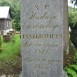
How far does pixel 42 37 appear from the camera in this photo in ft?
23.8

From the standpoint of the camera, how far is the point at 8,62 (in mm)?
13938

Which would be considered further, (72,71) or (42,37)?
(72,71)

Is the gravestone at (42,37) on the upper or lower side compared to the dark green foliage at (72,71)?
upper

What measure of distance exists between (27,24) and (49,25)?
0.57 metres

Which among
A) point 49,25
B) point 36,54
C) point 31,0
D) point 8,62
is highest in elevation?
point 31,0

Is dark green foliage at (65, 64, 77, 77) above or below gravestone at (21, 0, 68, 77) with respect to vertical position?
below

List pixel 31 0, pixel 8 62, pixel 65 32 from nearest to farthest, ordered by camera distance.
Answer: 1. pixel 31 0
2. pixel 8 62
3. pixel 65 32

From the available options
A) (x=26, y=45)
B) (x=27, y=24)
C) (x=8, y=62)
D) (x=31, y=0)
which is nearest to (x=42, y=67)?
(x=26, y=45)

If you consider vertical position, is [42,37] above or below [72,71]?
above

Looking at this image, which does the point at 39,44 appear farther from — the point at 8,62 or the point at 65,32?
the point at 65,32

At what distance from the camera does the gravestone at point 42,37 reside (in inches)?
280

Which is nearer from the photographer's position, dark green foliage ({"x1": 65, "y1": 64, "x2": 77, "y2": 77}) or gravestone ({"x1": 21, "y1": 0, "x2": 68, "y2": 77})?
gravestone ({"x1": 21, "y1": 0, "x2": 68, "y2": 77})

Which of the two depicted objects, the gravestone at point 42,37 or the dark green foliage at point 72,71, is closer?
the gravestone at point 42,37

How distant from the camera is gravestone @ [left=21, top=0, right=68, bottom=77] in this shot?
23.3 feet
